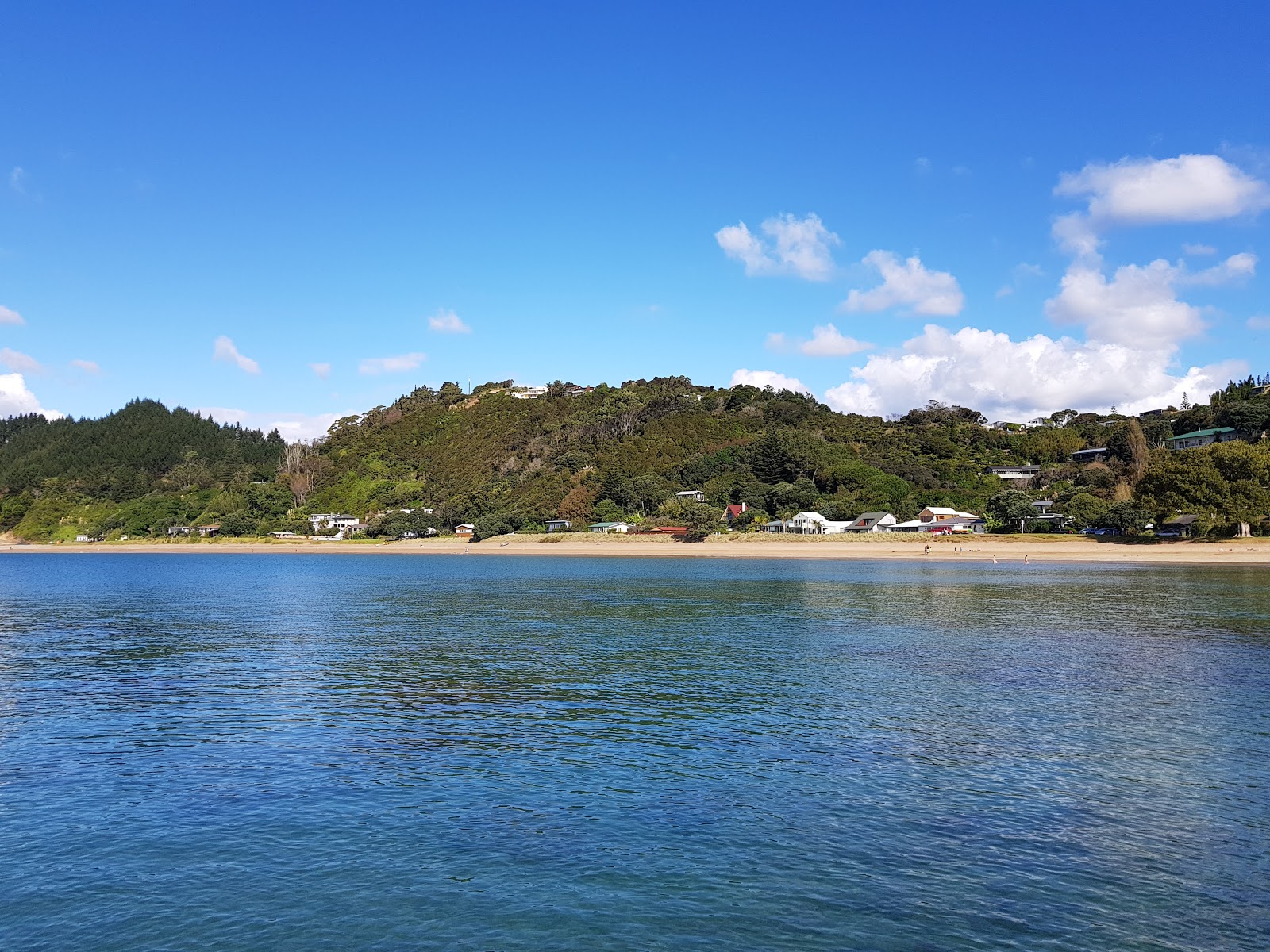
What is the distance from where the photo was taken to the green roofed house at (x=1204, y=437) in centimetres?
12350

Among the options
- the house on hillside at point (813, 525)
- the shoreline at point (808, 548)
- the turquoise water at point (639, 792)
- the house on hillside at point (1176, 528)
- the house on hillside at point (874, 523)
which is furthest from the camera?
the house on hillside at point (813, 525)

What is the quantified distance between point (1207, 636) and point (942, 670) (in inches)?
521

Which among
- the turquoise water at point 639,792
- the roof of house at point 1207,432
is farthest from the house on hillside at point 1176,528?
the turquoise water at point 639,792

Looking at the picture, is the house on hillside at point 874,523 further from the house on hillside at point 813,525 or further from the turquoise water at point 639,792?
the turquoise water at point 639,792

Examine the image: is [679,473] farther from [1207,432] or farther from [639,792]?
[639,792]

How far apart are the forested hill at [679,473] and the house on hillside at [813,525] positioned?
175 inches

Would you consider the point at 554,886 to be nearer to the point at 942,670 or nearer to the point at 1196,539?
the point at 942,670

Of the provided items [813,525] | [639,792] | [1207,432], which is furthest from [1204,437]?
[639,792]

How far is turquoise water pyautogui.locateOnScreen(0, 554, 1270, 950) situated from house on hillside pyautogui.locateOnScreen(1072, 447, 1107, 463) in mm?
114191

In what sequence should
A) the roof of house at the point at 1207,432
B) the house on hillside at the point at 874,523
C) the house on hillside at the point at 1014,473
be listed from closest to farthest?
the house on hillside at the point at 874,523, the roof of house at the point at 1207,432, the house on hillside at the point at 1014,473

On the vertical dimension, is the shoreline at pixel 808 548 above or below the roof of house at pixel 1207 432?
below

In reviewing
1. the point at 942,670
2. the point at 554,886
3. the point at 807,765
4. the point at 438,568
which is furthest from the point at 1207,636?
the point at 438,568

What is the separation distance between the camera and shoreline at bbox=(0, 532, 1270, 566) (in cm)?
8006

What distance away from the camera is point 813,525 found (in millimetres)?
111562
